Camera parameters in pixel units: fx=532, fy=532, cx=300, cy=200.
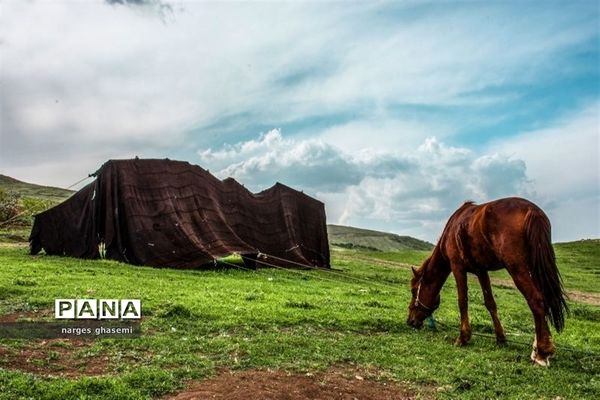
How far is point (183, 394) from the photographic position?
639cm

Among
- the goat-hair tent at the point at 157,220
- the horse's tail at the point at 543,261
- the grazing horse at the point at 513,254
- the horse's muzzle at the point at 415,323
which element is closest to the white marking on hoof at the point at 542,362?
the grazing horse at the point at 513,254

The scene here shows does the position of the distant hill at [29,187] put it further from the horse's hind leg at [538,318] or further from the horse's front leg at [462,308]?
the horse's hind leg at [538,318]

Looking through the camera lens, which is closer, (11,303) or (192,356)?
(192,356)

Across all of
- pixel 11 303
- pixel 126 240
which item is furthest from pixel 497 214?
pixel 126 240

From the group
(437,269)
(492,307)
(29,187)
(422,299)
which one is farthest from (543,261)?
(29,187)

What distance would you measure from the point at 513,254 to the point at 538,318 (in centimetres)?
109

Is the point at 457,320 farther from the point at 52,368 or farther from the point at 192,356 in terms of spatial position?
the point at 52,368

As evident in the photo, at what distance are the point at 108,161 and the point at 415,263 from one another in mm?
24245

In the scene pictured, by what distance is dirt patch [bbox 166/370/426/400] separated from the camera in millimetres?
6355

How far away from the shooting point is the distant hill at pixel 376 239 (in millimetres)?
Result: 81425

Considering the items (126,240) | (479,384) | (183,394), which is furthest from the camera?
(126,240)

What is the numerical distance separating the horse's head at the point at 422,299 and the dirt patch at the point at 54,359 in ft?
21.2

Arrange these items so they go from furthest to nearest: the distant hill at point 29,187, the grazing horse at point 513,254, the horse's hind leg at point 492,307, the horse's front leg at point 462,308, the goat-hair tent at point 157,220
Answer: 1. the distant hill at point 29,187
2. the goat-hair tent at point 157,220
3. the horse's hind leg at point 492,307
4. the horse's front leg at point 462,308
5. the grazing horse at point 513,254

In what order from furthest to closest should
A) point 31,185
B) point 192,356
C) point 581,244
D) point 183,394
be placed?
point 31,185
point 581,244
point 192,356
point 183,394
